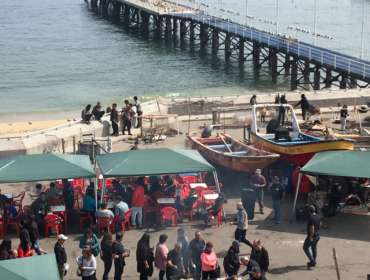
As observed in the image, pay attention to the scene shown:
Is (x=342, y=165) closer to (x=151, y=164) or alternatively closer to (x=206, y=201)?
(x=206, y=201)

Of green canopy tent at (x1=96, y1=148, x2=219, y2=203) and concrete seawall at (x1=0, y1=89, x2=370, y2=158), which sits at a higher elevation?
green canopy tent at (x1=96, y1=148, x2=219, y2=203)

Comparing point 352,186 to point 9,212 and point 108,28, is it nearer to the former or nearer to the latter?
point 9,212

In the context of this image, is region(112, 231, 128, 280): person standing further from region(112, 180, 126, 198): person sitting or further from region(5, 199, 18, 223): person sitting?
region(5, 199, 18, 223): person sitting

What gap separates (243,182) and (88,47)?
50471mm

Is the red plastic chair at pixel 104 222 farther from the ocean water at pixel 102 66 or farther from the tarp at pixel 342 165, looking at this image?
the ocean water at pixel 102 66

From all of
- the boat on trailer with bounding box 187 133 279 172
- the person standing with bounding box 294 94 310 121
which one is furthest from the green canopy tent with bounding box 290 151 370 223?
the person standing with bounding box 294 94 310 121

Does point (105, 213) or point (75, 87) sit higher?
point (105, 213)

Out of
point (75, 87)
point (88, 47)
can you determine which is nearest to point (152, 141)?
point (75, 87)

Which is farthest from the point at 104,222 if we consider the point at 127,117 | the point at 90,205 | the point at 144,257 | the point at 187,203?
the point at 127,117

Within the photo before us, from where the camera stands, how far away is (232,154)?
1577 centimetres

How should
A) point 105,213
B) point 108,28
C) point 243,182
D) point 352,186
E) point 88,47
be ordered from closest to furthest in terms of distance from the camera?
point 105,213 → point 352,186 → point 243,182 → point 88,47 → point 108,28

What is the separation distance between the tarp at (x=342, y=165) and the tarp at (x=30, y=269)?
6461 millimetres

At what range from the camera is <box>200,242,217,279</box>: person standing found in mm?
9148

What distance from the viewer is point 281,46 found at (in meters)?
39.0
